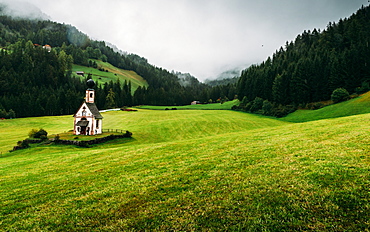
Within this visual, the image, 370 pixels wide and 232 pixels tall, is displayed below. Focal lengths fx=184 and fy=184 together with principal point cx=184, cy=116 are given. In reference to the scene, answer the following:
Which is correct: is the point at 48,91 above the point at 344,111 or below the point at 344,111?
above

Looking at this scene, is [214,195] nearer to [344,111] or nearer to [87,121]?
[87,121]

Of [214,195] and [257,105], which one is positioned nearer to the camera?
[214,195]

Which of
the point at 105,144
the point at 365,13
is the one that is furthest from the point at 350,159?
the point at 365,13

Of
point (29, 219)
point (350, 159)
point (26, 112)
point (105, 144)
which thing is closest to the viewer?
point (29, 219)

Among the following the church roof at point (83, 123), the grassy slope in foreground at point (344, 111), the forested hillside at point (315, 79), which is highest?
the forested hillside at point (315, 79)

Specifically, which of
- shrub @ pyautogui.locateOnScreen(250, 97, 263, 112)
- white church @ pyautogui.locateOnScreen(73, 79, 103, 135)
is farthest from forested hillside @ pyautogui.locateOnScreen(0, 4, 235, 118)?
white church @ pyautogui.locateOnScreen(73, 79, 103, 135)

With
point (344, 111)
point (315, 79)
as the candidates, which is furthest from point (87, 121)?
point (315, 79)

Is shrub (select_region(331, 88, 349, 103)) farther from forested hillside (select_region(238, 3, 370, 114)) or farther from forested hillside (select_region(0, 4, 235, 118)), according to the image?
forested hillside (select_region(0, 4, 235, 118))

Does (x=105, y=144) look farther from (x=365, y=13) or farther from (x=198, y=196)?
(x=365, y=13)

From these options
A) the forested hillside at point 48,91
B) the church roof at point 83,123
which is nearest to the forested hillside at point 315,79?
the forested hillside at point 48,91

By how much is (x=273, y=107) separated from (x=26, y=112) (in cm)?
12558

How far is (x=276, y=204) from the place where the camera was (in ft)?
20.1

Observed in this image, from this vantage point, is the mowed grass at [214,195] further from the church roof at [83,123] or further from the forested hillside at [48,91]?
the forested hillside at [48,91]

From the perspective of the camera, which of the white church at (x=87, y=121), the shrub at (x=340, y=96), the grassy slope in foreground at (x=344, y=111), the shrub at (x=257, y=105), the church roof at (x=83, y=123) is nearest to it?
the church roof at (x=83, y=123)
